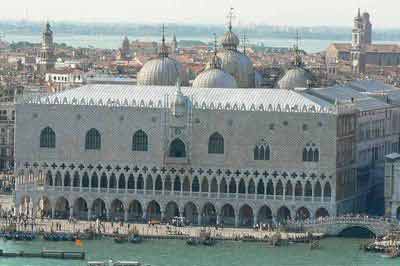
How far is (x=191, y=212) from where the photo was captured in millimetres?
71062

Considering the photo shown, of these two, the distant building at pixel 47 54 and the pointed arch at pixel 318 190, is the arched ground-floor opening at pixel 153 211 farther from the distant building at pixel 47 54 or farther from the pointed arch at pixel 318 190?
the distant building at pixel 47 54

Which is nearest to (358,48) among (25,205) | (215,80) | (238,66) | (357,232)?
(238,66)

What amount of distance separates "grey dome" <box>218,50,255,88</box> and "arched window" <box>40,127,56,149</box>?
30.5 feet

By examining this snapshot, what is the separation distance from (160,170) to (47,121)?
4286 mm

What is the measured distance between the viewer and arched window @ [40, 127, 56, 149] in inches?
2842

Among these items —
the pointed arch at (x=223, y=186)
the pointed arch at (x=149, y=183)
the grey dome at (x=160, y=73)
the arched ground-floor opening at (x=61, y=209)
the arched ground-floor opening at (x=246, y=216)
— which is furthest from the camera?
the grey dome at (x=160, y=73)

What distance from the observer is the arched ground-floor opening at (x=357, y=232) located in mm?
68688

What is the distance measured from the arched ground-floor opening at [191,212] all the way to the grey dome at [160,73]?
7.26 m

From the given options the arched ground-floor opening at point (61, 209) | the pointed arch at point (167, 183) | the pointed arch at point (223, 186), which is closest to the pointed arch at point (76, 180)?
the arched ground-floor opening at point (61, 209)

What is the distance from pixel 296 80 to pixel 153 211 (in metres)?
9.43

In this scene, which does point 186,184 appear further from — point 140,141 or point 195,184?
point 140,141

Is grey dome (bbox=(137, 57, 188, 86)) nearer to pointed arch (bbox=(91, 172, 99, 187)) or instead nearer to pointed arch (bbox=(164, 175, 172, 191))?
pointed arch (bbox=(91, 172, 99, 187))

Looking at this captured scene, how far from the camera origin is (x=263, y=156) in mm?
70375

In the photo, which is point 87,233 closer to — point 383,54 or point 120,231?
point 120,231
